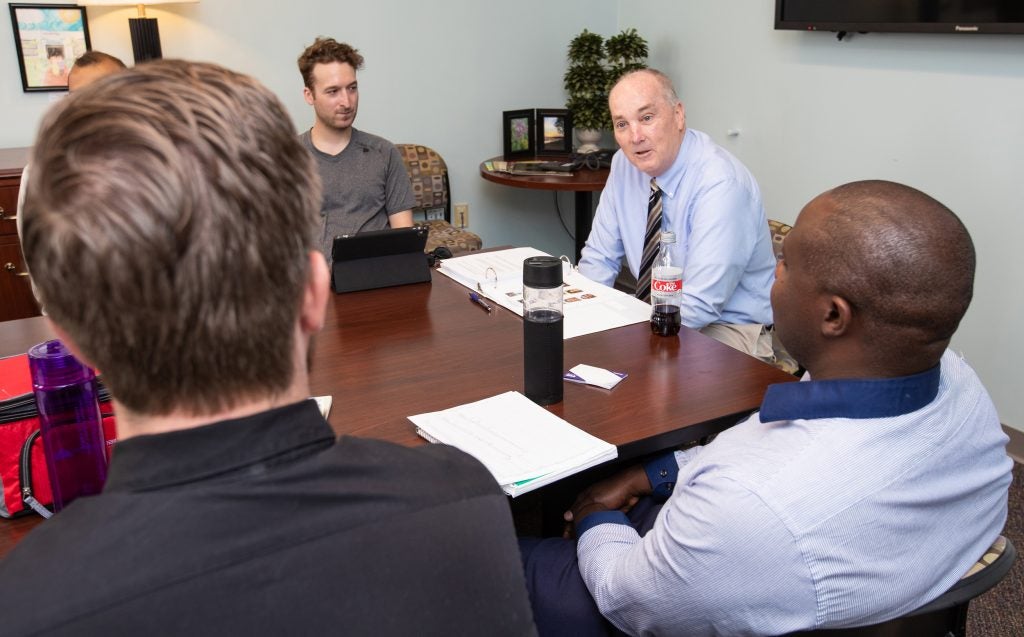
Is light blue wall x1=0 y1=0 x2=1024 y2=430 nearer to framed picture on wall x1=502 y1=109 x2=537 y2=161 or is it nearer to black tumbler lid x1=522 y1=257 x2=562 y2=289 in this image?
framed picture on wall x1=502 y1=109 x2=537 y2=161

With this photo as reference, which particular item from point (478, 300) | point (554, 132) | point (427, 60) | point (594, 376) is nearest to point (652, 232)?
point (478, 300)

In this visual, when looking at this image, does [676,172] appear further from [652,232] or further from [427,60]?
[427,60]

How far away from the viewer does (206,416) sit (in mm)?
701

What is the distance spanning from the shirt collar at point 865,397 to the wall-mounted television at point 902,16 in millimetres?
2049

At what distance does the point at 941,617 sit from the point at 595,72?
12.5 ft

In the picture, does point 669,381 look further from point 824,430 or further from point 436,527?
point 436,527

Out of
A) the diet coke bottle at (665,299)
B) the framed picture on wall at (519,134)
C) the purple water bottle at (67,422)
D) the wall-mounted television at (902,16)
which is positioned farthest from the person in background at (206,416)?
the framed picture on wall at (519,134)

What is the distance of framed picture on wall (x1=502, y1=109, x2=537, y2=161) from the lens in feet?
15.3

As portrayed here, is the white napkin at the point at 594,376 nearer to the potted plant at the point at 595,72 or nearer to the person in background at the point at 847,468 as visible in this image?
the person in background at the point at 847,468

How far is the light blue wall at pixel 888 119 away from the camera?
114 inches

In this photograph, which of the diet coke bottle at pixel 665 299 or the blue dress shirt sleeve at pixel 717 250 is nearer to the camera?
the diet coke bottle at pixel 665 299

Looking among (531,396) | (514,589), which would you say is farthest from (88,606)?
(531,396)

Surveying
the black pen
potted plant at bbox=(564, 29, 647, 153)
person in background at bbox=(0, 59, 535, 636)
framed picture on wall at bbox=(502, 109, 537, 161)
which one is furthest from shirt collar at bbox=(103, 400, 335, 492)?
framed picture on wall at bbox=(502, 109, 537, 161)

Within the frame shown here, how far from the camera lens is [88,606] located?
1.98ft
